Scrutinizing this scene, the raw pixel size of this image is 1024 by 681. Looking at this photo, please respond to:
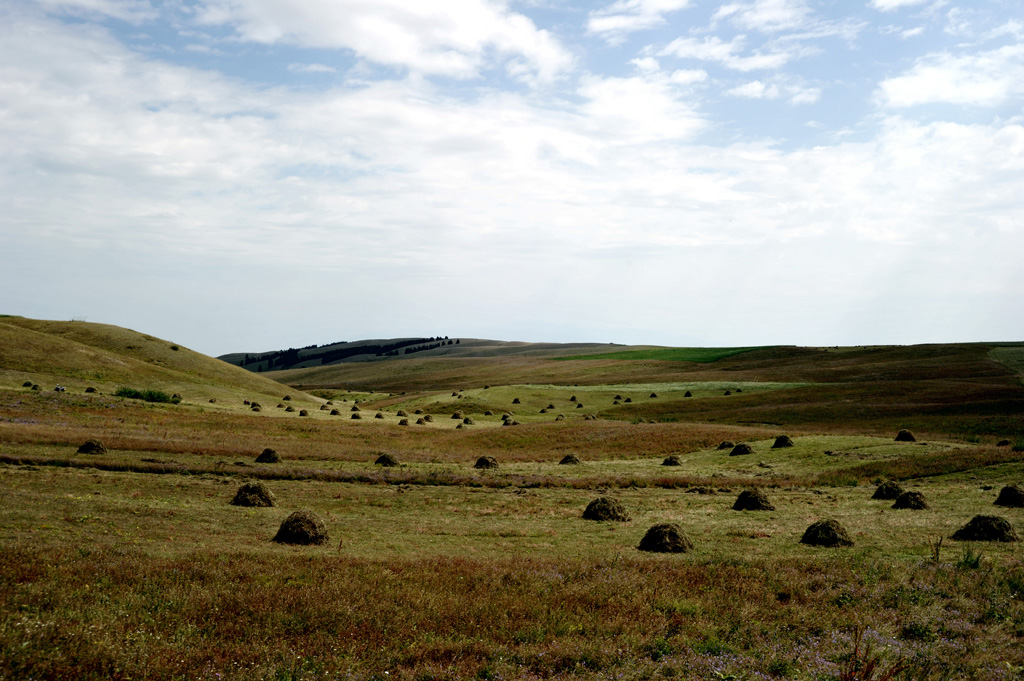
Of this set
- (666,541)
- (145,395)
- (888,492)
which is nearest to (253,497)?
(666,541)

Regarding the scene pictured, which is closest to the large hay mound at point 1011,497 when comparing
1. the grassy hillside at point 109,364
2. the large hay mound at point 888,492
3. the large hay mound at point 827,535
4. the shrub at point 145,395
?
the large hay mound at point 888,492

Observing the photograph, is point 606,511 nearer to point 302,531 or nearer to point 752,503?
point 752,503

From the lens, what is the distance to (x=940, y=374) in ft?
329

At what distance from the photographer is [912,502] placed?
1069 inches

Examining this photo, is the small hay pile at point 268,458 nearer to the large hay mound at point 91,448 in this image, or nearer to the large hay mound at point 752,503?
the large hay mound at point 91,448

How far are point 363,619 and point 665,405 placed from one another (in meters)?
78.1

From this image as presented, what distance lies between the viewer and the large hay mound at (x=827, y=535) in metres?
20.7

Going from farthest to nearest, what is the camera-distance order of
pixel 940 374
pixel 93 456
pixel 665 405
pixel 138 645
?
pixel 940 374
pixel 665 405
pixel 93 456
pixel 138 645

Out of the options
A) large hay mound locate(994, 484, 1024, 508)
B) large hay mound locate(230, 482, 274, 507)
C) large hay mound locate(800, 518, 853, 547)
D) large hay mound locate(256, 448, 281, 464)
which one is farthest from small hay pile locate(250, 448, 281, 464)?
large hay mound locate(994, 484, 1024, 508)

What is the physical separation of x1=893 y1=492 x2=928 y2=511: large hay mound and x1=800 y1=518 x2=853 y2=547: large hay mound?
782 cm

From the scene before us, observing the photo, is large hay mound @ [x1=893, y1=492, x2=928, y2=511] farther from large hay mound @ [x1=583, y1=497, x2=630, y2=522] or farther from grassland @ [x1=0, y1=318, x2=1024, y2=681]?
large hay mound @ [x1=583, y1=497, x2=630, y2=522]

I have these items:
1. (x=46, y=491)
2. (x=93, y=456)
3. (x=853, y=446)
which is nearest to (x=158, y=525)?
(x=46, y=491)

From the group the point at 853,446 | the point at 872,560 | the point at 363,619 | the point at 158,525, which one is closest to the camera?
the point at 363,619

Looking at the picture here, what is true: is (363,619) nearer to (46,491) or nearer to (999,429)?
(46,491)
